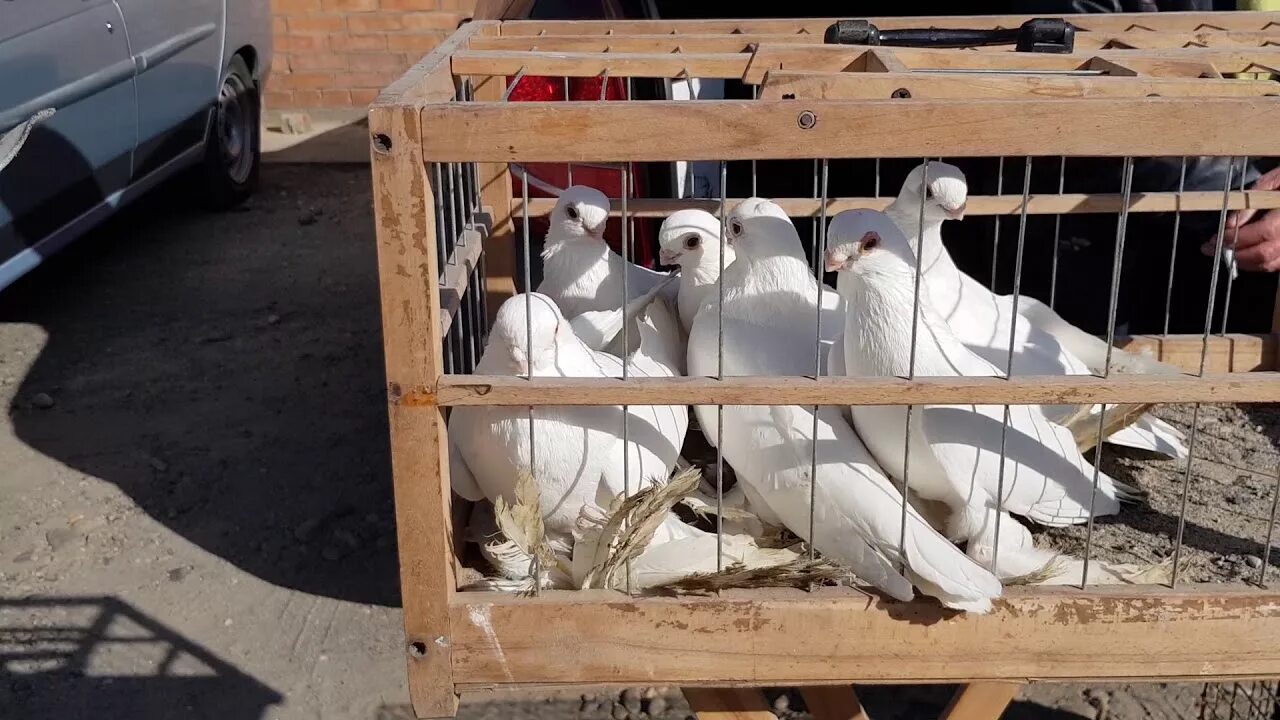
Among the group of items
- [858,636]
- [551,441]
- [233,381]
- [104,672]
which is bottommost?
[104,672]

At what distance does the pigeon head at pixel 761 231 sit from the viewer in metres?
2.12

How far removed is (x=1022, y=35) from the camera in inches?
91.2

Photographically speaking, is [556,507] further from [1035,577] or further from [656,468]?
[1035,577]

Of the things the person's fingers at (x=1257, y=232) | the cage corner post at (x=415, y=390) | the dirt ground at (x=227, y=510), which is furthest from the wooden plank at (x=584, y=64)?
the person's fingers at (x=1257, y=232)

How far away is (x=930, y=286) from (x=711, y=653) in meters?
1.02

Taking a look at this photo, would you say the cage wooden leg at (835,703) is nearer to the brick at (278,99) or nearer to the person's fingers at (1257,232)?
the person's fingers at (1257,232)

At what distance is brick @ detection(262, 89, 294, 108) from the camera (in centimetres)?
722

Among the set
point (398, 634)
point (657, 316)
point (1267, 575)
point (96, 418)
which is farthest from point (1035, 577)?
point (96, 418)

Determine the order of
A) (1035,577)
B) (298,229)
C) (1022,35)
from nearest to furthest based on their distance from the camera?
1. (1035,577)
2. (1022,35)
3. (298,229)

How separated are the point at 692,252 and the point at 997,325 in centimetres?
63

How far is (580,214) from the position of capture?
2.46 metres

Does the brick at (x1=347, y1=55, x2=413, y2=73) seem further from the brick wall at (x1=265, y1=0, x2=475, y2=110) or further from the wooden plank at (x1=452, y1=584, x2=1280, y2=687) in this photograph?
the wooden plank at (x1=452, y1=584, x2=1280, y2=687)

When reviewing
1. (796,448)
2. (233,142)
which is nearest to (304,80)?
(233,142)

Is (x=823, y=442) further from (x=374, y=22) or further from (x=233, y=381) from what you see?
(x=374, y=22)
